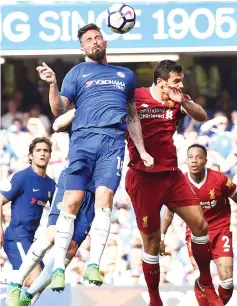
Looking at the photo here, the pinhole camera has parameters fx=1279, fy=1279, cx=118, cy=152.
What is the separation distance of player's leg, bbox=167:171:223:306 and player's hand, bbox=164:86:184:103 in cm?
103

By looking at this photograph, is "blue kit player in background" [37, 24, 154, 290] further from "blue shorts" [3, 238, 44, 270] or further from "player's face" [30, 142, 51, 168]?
"blue shorts" [3, 238, 44, 270]

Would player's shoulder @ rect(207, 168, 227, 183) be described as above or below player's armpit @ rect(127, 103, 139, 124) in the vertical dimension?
below

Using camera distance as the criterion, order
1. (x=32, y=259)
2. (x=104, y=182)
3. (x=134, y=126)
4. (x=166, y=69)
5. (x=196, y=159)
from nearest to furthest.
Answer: (x=104, y=182) < (x=134, y=126) < (x=166, y=69) < (x=32, y=259) < (x=196, y=159)

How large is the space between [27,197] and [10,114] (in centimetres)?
416

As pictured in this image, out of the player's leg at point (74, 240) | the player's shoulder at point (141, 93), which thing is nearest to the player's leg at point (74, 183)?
the player's leg at point (74, 240)

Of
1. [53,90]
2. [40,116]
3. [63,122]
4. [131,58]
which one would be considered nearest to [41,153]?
[63,122]

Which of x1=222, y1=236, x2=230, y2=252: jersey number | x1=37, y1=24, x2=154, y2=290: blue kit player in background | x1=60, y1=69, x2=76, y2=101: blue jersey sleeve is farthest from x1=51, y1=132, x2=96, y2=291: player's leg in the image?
x1=222, y1=236, x2=230, y2=252: jersey number

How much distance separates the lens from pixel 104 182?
11664 mm

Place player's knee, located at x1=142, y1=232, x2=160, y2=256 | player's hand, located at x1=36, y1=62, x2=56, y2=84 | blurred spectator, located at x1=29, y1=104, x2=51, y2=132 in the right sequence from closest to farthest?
player's hand, located at x1=36, y1=62, x2=56, y2=84 → player's knee, located at x1=142, y1=232, x2=160, y2=256 → blurred spectator, located at x1=29, y1=104, x2=51, y2=132

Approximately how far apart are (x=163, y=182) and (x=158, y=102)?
0.80 meters

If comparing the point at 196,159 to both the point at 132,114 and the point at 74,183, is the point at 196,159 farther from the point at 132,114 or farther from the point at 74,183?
the point at 74,183

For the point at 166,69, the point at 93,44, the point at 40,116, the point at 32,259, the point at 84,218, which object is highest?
the point at 40,116

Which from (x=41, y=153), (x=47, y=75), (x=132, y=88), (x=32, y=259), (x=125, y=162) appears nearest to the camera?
(x=47, y=75)

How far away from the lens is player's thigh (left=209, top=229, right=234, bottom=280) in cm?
1452
